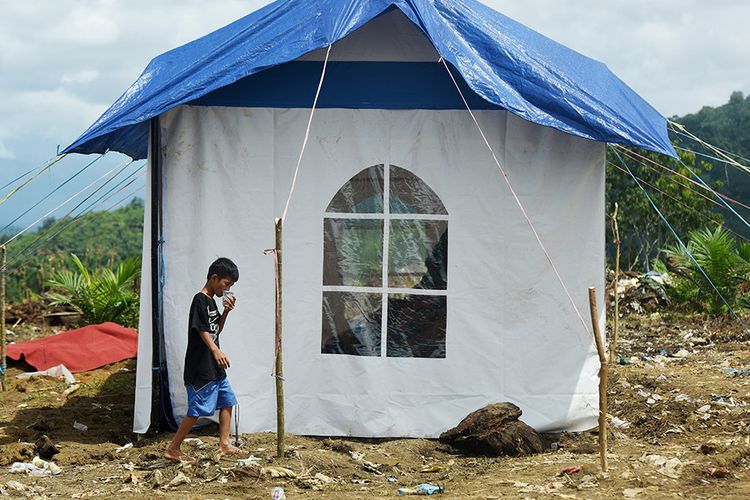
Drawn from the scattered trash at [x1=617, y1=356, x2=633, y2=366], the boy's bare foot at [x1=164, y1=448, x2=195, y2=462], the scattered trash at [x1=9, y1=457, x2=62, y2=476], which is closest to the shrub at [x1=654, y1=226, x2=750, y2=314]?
the scattered trash at [x1=617, y1=356, x2=633, y2=366]

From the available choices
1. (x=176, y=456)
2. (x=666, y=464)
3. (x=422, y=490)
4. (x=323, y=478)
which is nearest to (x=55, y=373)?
(x=176, y=456)

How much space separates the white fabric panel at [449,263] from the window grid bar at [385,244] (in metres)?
0.10

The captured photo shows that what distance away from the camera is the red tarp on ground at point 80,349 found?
947 cm

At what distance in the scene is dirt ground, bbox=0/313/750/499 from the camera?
495 centimetres

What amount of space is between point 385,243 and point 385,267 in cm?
17

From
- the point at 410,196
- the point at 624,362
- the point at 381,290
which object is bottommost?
the point at 624,362

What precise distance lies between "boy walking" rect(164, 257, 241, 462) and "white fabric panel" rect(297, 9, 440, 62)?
178cm

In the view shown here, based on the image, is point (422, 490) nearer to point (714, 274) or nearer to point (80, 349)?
point (80, 349)

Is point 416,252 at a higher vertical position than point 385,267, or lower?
higher

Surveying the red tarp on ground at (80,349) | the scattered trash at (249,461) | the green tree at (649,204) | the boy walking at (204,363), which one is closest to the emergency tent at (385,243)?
the boy walking at (204,363)

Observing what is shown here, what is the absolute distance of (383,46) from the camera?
6516 millimetres

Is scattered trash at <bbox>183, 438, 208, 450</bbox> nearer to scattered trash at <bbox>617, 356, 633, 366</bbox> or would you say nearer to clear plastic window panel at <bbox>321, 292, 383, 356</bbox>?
clear plastic window panel at <bbox>321, 292, 383, 356</bbox>

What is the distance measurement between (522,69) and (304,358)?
2436 mm

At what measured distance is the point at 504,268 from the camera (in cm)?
648
